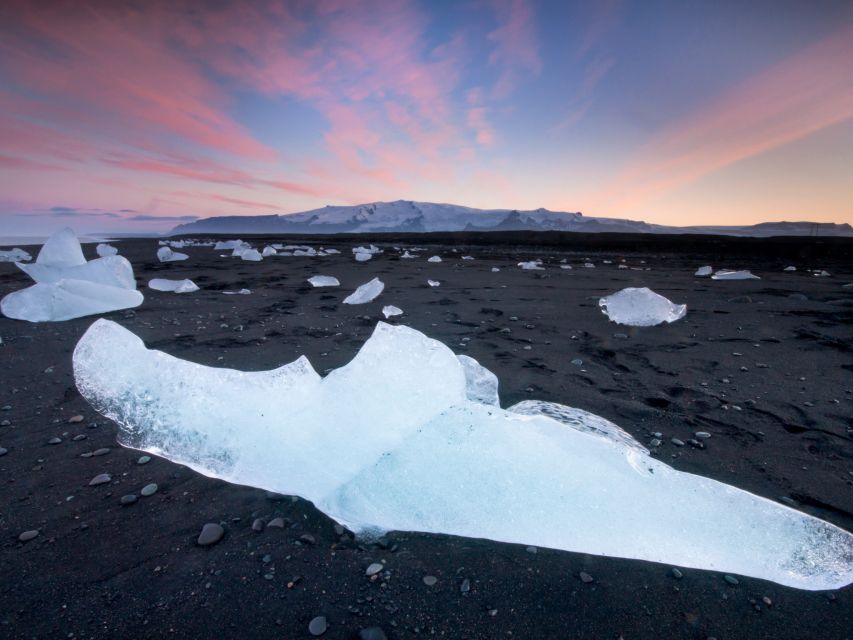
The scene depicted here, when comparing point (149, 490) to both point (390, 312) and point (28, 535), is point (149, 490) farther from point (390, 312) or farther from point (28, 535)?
point (390, 312)

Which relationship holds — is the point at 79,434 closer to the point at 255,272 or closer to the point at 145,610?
the point at 145,610

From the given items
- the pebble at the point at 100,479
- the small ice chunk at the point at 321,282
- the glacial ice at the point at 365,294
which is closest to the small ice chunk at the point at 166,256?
the small ice chunk at the point at 321,282

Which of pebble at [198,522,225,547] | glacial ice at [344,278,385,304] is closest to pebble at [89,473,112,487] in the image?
pebble at [198,522,225,547]

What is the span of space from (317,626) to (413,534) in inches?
17.1

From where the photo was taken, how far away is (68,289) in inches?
174

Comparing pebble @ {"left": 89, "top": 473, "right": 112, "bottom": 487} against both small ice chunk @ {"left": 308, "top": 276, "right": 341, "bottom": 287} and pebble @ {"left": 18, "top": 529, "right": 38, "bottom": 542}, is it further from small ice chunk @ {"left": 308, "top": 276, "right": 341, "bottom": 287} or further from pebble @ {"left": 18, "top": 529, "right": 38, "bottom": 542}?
small ice chunk @ {"left": 308, "top": 276, "right": 341, "bottom": 287}

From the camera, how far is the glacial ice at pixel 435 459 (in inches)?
55.9

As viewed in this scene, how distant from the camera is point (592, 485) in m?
1.55

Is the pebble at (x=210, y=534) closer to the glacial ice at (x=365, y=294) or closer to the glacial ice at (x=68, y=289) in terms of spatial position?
the glacial ice at (x=365, y=294)

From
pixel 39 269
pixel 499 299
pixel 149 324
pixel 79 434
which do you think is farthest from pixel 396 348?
pixel 39 269

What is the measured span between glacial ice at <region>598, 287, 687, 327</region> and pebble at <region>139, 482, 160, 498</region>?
4.16 m

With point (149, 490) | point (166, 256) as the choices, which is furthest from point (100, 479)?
point (166, 256)

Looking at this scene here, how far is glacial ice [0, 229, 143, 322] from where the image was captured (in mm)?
4160

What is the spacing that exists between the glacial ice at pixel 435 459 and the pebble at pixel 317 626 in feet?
1.10
